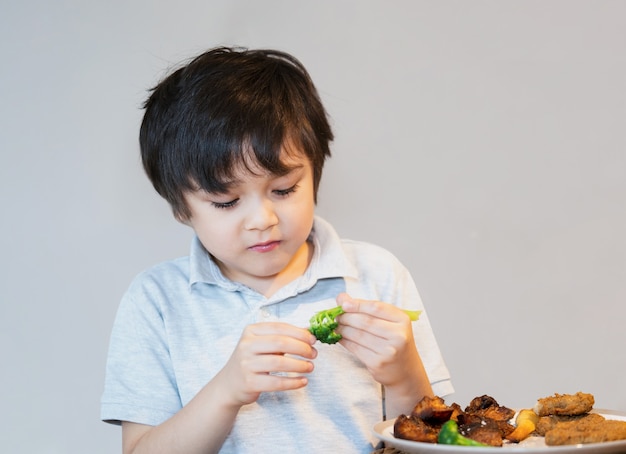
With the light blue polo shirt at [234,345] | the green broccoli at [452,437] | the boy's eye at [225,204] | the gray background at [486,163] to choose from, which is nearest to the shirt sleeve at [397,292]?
the light blue polo shirt at [234,345]

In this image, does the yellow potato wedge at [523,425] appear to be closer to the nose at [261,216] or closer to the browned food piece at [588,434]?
the browned food piece at [588,434]

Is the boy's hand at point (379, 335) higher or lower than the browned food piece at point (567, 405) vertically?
higher

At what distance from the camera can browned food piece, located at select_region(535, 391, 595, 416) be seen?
3.13 ft

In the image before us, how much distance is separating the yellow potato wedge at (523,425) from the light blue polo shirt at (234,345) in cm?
38

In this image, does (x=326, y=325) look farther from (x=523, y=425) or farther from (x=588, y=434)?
(x=588, y=434)

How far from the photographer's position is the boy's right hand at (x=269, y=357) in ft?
3.59

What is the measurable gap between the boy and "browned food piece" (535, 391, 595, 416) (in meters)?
0.23

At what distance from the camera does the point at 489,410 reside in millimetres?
983

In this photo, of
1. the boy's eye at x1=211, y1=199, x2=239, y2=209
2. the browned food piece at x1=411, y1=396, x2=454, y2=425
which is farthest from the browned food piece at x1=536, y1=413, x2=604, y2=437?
the boy's eye at x1=211, y1=199, x2=239, y2=209

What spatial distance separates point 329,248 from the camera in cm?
139

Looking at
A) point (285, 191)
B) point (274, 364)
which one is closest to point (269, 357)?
point (274, 364)

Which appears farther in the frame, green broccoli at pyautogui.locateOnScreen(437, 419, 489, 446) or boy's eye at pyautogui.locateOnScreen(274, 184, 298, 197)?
boy's eye at pyautogui.locateOnScreen(274, 184, 298, 197)

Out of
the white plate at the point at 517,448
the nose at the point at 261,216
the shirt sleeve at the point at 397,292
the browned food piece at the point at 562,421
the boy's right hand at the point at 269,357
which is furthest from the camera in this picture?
the shirt sleeve at the point at 397,292

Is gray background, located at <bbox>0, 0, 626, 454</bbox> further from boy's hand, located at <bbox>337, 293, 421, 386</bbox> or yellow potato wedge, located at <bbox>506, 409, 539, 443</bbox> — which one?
yellow potato wedge, located at <bbox>506, 409, 539, 443</bbox>
